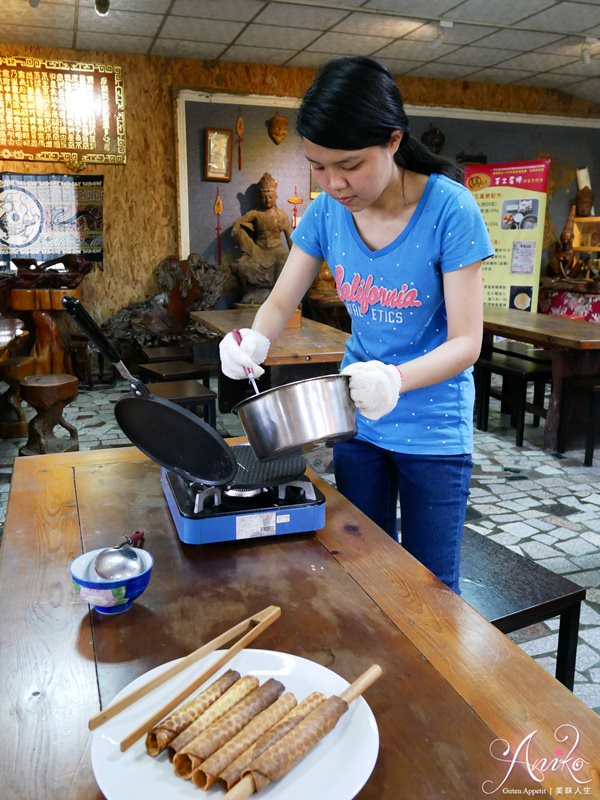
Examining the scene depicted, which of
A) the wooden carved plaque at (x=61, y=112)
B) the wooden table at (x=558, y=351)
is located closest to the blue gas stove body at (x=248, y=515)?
the wooden table at (x=558, y=351)

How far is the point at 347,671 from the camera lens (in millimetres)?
927

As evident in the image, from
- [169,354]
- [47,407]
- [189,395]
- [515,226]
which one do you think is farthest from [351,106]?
[515,226]

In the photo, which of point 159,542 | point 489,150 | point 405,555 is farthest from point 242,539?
point 489,150

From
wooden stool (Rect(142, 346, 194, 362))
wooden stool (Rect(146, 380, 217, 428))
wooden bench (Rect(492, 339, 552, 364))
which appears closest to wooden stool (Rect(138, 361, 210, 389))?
wooden stool (Rect(142, 346, 194, 362))

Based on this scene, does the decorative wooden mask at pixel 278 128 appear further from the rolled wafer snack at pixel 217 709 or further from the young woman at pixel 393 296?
the rolled wafer snack at pixel 217 709

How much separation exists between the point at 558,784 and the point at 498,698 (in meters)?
0.15

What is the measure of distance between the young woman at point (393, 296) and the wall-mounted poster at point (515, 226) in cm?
586

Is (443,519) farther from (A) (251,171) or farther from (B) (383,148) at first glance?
(A) (251,171)

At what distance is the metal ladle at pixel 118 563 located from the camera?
1.08 metres

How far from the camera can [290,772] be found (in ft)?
2.37

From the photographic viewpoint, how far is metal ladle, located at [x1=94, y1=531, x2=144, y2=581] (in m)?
1.08

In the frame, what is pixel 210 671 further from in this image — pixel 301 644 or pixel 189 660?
pixel 301 644

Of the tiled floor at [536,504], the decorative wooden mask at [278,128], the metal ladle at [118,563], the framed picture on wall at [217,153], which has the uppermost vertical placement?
the decorative wooden mask at [278,128]

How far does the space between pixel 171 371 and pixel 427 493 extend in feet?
11.6
